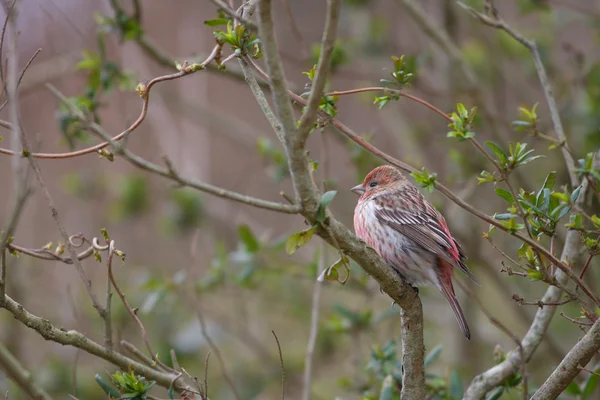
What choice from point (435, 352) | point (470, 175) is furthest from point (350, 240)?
point (470, 175)

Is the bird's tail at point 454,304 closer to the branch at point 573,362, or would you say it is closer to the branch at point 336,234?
the branch at point 336,234

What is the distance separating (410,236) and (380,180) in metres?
0.89

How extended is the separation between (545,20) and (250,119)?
226 inches

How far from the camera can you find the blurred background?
6016mm

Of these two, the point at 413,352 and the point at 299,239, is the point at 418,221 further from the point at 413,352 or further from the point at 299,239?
the point at 299,239

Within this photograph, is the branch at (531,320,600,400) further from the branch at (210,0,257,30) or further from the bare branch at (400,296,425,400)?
the branch at (210,0,257,30)

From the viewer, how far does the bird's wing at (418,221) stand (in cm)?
467

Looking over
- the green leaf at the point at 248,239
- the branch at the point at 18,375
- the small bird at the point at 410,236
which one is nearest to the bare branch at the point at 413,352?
the small bird at the point at 410,236

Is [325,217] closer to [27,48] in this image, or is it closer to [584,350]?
[584,350]

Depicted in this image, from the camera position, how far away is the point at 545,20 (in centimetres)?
766

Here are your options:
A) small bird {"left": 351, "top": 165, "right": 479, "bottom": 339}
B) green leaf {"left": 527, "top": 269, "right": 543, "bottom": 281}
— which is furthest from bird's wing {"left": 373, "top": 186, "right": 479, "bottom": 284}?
green leaf {"left": 527, "top": 269, "right": 543, "bottom": 281}

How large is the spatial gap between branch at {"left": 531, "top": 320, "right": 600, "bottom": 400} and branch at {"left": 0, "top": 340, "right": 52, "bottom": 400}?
2119mm

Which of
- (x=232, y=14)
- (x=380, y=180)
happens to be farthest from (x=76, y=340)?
(x=380, y=180)

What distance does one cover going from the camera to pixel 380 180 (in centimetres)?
567
